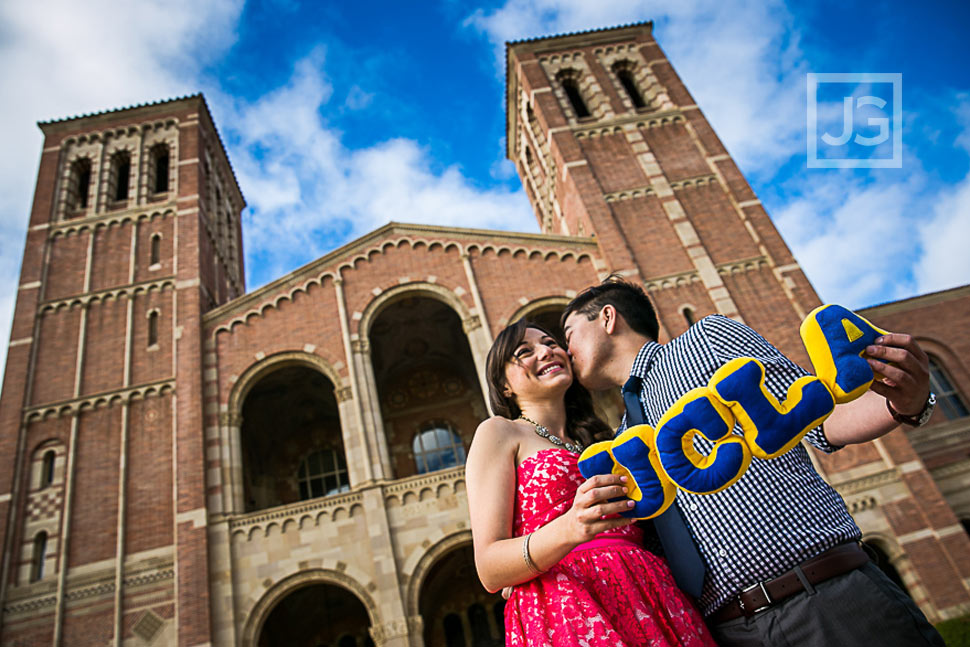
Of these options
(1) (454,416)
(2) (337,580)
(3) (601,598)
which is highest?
(1) (454,416)

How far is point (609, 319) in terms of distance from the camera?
245 cm

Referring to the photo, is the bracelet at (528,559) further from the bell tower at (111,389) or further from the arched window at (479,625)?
the arched window at (479,625)

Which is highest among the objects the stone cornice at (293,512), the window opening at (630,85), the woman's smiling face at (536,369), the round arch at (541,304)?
the window opening at (630,85)

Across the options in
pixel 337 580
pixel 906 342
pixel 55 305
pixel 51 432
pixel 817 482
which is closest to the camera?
pixel 906 342

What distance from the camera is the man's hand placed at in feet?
5.01

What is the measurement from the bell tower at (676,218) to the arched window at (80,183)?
13823 millimetres

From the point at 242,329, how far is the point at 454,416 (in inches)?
250

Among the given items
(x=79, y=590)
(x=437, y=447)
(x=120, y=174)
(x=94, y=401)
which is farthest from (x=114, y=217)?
(x=437, y=447)

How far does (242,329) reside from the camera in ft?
42.8

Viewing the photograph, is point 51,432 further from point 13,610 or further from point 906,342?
point 906,342

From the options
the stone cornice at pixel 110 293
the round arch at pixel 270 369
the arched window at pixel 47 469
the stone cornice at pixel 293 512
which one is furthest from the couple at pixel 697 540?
the stone cornice at pixel 110 293

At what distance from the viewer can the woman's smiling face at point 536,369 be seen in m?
2.39

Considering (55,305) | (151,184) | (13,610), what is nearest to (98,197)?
(151,184)

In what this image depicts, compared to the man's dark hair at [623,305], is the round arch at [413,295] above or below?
above
